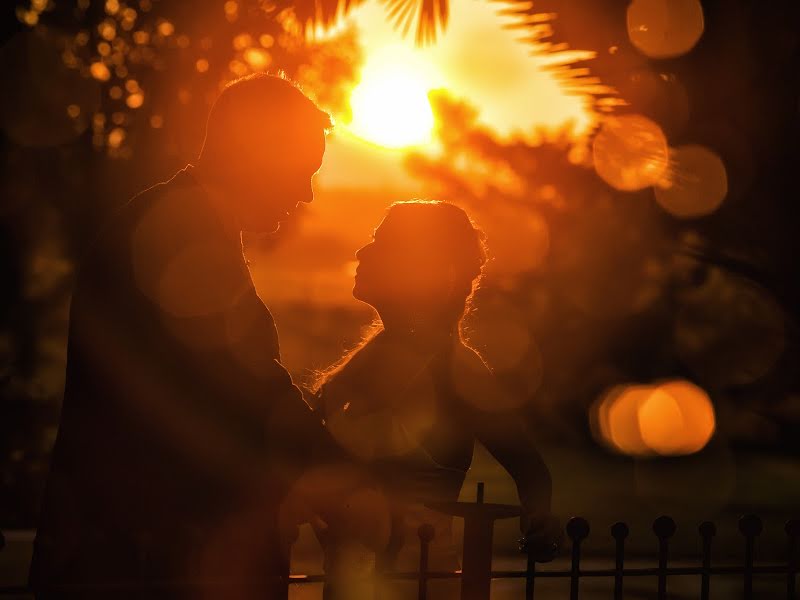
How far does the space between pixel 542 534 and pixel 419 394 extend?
506 millimetres

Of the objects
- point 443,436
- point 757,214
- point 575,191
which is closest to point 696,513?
point 575,191

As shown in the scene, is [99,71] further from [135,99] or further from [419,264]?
[419,264]

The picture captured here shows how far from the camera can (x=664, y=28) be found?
6754mm

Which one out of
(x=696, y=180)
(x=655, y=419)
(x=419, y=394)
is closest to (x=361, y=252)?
(x=419, y=394)

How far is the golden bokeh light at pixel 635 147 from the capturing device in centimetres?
727

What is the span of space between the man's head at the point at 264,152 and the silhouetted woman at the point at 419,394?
0.51 metres

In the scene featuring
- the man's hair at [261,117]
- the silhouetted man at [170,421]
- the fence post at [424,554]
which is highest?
the man's hair at [261,117]

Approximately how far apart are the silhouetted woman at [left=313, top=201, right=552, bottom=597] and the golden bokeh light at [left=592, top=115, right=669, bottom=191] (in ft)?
14.9

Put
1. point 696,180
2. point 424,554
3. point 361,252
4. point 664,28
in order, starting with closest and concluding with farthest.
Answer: point 424,554
point 361,252
point 664,28
point 696,180

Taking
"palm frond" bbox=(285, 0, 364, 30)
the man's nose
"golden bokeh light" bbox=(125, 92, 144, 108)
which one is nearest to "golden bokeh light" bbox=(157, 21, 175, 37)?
"golden bokeh light" bbox=(125, 92, 144, 108)

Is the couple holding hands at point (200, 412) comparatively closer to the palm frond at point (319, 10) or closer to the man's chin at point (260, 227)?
the man's chin at point (260, 227)

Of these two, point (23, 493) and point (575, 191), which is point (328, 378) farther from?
point (575, 191)

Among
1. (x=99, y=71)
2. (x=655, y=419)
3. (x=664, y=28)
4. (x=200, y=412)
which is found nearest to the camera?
(x=200, y=412)

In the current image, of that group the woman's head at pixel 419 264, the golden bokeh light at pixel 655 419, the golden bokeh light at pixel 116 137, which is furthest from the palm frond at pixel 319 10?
the golden bokeh light at pixel 655 419
